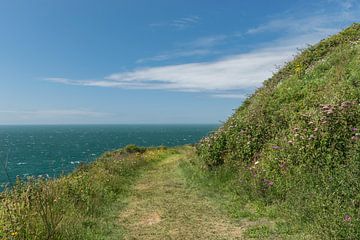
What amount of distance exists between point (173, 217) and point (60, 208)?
10.3ft

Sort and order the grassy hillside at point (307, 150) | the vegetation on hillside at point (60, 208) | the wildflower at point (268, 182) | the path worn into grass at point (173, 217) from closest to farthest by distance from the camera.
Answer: the vegetation on hillside at point (60, 208)
the grassy hillside at point (307, 150)
the path worn into grass at point (173, 217)
the wildflower at point (268, 182)

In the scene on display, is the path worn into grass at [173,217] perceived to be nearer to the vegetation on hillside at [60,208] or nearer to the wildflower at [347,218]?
the vegetation on hillside at [60,208]

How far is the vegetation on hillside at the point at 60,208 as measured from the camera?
7492 mm

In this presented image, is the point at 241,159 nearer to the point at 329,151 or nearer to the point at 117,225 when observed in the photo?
the point at 329,151

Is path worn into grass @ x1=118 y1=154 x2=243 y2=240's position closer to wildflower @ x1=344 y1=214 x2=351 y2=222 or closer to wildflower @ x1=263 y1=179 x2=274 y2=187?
wildflower @ x1=263 y1=179 x2=274 y2=187

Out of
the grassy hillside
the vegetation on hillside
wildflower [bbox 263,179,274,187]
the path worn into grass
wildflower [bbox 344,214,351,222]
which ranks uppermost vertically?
the grassy hillside

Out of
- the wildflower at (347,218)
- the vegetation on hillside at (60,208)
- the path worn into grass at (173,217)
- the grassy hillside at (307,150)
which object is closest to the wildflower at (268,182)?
the grassy hillside at (307,150)

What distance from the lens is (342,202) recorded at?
305 inches

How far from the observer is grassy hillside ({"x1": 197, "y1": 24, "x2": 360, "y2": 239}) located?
7837 mm

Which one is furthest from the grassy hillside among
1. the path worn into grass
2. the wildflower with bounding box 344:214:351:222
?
the path worn into grass

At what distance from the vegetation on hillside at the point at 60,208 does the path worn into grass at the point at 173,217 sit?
1.95 ft

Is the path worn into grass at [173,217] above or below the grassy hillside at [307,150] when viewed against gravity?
below

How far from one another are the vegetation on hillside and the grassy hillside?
4.48 metres

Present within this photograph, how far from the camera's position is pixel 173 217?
33.5 feet
